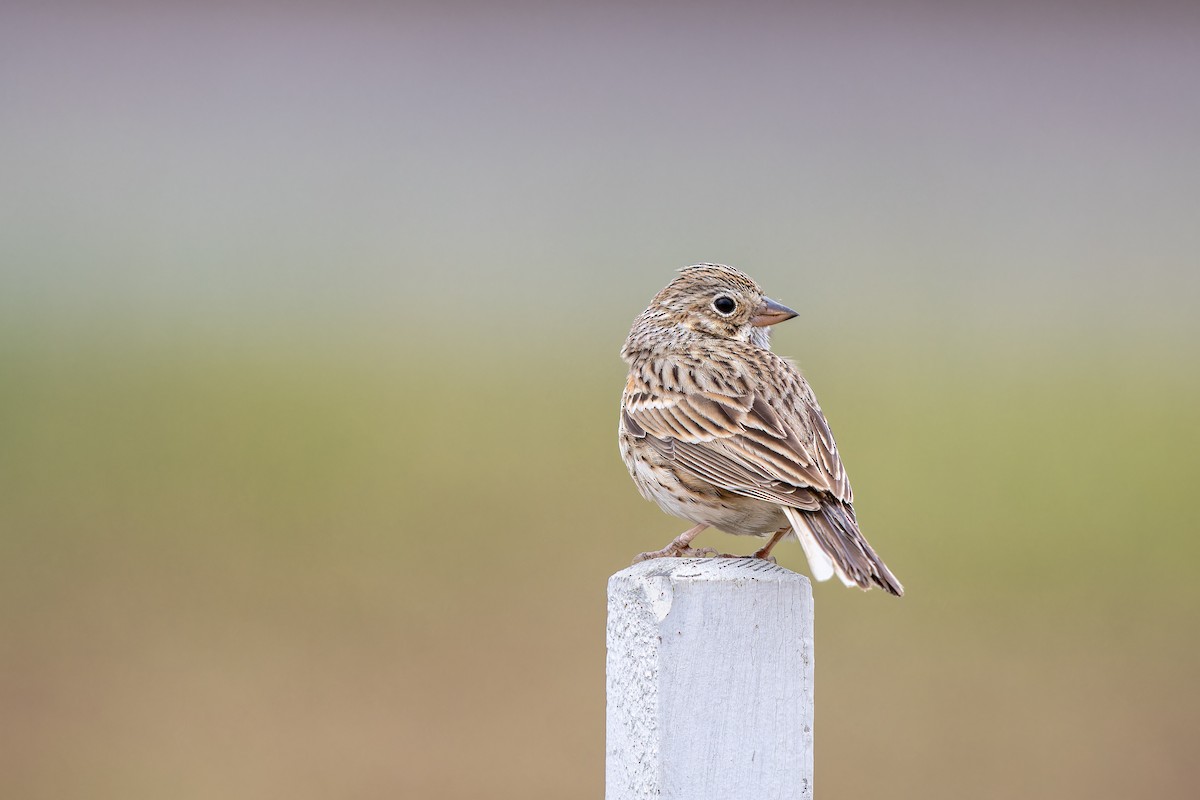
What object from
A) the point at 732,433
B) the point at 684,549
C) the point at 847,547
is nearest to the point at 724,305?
the point at 732,433

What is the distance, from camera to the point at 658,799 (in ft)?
9.16

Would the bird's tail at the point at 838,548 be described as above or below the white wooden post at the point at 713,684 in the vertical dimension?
above

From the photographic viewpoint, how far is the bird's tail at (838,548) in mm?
3006

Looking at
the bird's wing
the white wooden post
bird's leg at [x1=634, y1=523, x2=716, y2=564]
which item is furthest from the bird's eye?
the white wooden post

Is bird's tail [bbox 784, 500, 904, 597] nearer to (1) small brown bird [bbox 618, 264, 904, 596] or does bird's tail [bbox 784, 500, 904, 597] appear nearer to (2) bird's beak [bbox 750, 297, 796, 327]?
(1) small brown bird [bbox 618, 264, 904, 596]

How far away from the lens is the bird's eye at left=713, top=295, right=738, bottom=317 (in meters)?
4.80

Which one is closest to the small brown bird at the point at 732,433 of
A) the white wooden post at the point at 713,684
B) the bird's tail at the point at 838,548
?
the bird's tail at the point at 838,548

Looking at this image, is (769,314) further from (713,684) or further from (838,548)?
(713,684)

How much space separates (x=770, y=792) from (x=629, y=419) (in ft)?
5.47

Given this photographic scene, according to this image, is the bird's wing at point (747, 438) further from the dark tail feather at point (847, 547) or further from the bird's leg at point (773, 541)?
the bird's leg at point (773, 541)

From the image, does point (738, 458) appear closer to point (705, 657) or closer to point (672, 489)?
point (672, 489)

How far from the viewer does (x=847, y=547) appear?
322 cm

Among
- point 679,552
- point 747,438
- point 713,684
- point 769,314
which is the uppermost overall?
point 769,314

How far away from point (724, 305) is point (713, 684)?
2261 mm
